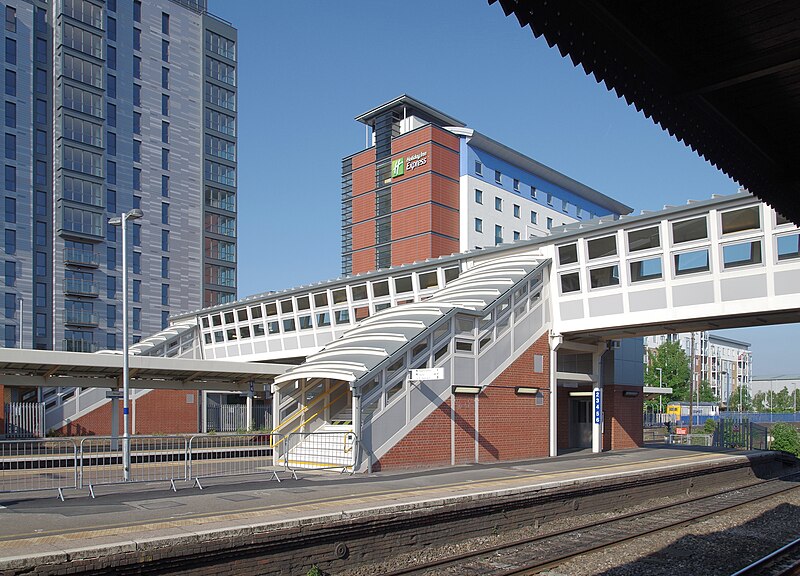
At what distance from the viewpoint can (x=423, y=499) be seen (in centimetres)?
1252

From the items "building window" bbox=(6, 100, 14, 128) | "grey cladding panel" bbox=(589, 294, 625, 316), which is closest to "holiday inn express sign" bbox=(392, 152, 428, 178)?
"building window" bbox=(6, 100, 14, 128)

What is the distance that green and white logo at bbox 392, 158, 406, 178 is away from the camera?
6238 centimetres

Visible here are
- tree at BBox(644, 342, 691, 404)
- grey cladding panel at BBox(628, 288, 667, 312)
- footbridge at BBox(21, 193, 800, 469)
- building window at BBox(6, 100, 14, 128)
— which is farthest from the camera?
tree at BBox(644, 342, 691, 404)

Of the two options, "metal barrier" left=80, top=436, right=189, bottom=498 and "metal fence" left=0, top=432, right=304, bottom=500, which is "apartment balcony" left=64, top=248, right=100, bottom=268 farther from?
"metal fence" left=0, top=432, right=304, bottom=500

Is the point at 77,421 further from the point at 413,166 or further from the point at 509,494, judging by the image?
the point at 413,166

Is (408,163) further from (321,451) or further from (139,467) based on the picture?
(139,467)

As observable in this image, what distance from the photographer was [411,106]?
65.1 metres

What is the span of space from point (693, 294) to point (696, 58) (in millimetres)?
15720

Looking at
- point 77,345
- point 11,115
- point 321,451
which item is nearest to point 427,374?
point 321,451

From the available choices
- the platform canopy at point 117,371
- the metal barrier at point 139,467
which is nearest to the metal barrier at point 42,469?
the metal barrier at point 139,467

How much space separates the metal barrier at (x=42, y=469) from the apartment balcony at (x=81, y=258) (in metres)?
39.6

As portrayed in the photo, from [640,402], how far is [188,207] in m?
48.4

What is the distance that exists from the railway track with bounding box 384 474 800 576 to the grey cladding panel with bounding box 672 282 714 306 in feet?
17.8

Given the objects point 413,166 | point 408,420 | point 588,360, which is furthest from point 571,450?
point 413,166
